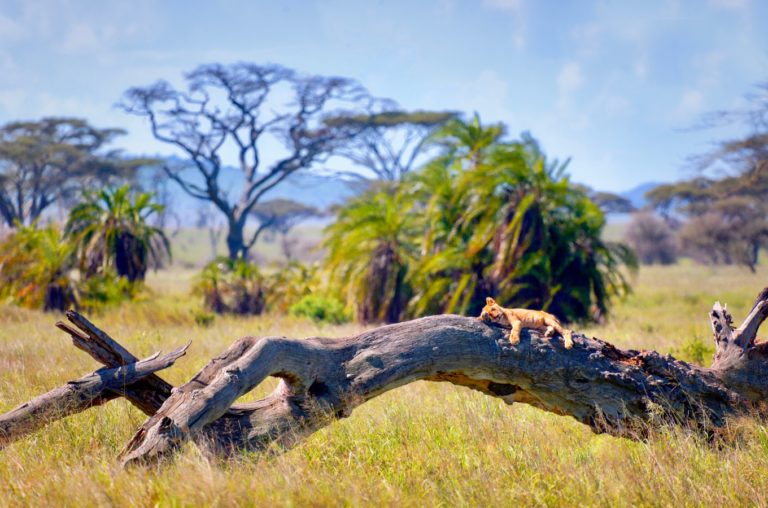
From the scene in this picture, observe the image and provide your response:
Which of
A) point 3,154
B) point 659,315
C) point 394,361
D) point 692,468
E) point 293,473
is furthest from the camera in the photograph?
point 3,154

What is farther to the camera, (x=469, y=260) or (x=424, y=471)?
(x=469, y=260)

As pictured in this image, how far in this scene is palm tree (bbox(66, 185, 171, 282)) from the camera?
45.4ft

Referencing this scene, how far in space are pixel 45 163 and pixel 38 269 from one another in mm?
28838

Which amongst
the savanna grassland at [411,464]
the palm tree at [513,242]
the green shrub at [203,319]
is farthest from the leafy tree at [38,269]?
the savanna grassland at [411,464]

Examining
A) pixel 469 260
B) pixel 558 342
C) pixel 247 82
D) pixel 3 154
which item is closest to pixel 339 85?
pixel 247 82

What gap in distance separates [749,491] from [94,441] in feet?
11.7

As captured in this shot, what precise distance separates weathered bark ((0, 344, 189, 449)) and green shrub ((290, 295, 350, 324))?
7.95 m

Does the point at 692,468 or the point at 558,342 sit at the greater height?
the point at 558,342

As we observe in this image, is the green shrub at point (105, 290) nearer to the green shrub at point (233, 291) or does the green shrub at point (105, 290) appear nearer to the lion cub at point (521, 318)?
the green shrub at point (233, 291)

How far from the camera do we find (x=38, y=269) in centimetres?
1337

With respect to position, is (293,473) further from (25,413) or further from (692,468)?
(692,468)

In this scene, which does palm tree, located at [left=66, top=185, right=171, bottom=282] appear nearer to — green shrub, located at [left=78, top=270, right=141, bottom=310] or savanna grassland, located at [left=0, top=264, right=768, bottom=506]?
green shrub, located at [left=78, top=270, right=141, bottom=310]

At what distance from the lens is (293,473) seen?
3.48m

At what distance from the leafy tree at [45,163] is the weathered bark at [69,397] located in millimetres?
37512
